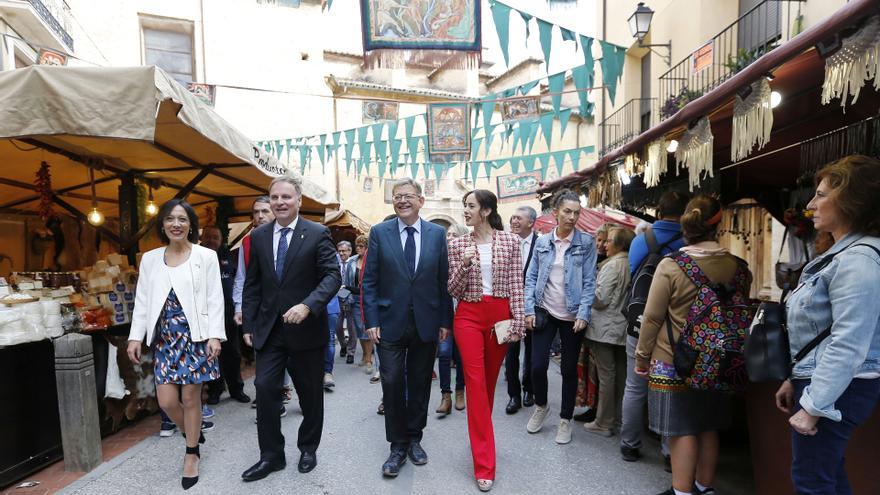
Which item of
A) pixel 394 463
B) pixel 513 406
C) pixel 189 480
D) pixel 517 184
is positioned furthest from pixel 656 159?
pixel 517 184

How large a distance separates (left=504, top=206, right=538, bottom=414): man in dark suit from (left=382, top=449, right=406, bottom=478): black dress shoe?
138cm

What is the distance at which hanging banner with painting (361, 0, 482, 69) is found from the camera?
611cm

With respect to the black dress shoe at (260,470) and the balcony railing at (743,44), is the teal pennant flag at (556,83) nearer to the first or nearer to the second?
the balcony railing at (743,44)

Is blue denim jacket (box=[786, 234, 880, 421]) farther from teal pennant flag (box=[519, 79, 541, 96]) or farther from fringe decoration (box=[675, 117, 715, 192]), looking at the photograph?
teal pennant flag (box=[519, 79, 541, 96])

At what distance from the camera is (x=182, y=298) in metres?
3.42

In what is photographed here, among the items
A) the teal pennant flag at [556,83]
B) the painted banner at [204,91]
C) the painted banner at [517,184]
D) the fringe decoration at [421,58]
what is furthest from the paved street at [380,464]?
the painted banner at [517,184]

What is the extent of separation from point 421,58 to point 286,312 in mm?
4206

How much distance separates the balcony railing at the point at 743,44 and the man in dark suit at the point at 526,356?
4.15 meters

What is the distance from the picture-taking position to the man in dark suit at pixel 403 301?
349 centimetres

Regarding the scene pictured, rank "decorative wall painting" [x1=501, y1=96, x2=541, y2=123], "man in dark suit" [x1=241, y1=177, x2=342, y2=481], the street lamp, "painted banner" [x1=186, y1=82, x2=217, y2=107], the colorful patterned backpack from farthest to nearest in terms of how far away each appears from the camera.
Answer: "painted banner" [x1=186, y1=82, x2=217, y2=107]
"decorative wall painting" [x1=501, y1=96, x2=541, y2=123]
the street lamp
"man in dark suit" [x1=241, y1=177, x2=342, y2=481]
the colorful patterned backpack

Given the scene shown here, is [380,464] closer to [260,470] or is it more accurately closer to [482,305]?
[260,470]

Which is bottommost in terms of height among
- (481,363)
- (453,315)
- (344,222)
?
(481,363)

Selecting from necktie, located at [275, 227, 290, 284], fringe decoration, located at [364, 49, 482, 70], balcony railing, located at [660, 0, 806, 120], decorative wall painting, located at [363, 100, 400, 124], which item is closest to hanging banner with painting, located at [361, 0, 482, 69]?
fringe decoration, located at [364, 49, 482, 70]

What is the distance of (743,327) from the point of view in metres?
2.72
